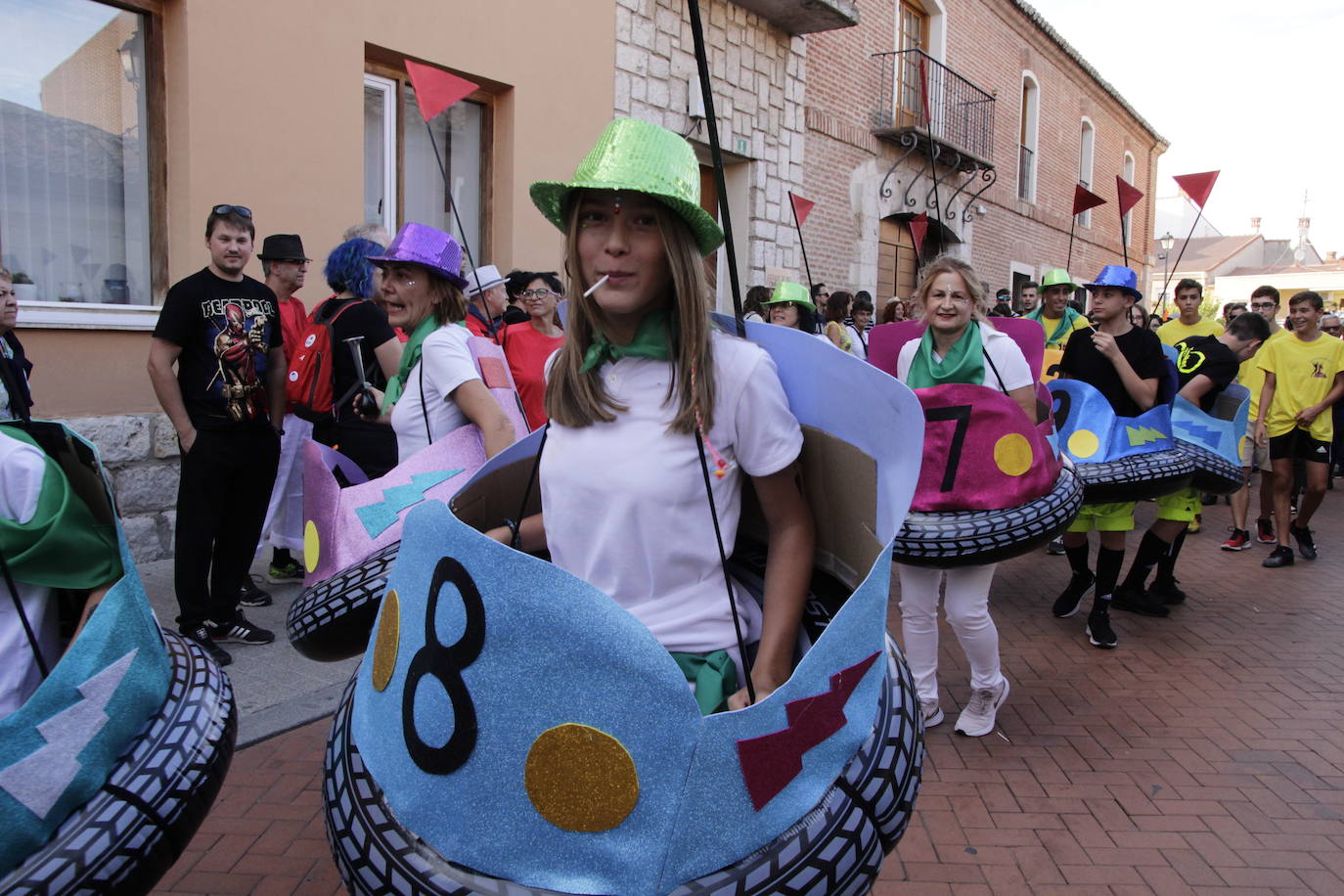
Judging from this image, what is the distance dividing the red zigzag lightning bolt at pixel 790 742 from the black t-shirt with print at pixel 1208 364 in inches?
226

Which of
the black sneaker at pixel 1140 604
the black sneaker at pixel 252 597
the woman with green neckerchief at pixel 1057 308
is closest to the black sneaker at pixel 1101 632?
the black sneaker at pixel 1140 604

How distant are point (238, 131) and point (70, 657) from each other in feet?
19.6

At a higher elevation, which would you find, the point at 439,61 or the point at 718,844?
the point at 439,61

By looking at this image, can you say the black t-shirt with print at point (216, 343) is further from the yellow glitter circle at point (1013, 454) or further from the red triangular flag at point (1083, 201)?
the red triangular flag at point (1083, 201)

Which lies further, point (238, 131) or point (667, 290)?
point (238, 131)

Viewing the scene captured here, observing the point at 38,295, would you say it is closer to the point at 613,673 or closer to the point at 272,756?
the point at 272,756

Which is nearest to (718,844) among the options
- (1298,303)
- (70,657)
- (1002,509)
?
(70,657)

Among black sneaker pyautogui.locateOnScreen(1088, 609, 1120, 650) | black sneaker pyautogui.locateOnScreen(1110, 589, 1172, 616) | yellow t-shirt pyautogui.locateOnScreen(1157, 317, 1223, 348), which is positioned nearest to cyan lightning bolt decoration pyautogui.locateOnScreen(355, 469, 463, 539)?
black sneaker pyautogui.locateOnScreen(1088, 609, 1120, 650)

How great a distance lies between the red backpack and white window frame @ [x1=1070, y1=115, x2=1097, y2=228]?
23.5 meters

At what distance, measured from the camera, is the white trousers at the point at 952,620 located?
379 cm

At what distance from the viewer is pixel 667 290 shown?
1721 mm

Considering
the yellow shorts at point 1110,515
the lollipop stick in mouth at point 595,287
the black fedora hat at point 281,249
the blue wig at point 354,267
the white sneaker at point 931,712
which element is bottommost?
the white sneaker at point 931,712

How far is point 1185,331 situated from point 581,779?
854 cm

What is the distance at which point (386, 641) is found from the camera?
57.2 inches
